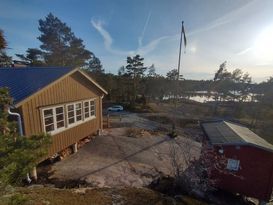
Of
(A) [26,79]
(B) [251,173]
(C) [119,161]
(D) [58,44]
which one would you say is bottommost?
(C) [119,161]

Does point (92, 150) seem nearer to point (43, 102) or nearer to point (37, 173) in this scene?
point (37, 173)

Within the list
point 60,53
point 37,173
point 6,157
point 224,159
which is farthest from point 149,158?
point 60,53

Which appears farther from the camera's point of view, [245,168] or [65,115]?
[65,115]

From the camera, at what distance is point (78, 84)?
445 inches

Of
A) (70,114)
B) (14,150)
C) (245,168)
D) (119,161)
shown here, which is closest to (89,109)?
(70,114)

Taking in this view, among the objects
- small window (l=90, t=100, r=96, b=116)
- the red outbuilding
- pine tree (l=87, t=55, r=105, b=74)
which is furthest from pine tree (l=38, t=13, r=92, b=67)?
the red outbuilding

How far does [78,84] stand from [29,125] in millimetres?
4142

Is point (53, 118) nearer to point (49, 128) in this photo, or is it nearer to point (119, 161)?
point (49, 128)

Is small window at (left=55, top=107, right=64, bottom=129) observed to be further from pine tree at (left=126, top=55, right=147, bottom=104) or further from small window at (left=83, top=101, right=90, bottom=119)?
pine tree at (left=126, top=55, right=147, bottom=104)

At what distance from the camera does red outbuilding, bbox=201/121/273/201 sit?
324 inches

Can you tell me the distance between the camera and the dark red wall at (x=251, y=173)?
8227 mm

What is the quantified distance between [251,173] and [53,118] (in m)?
9.94

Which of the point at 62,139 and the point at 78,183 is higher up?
the point at 62,139

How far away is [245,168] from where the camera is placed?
27.8 ft
